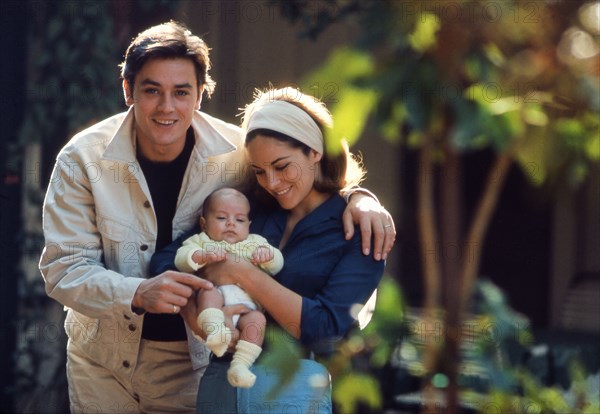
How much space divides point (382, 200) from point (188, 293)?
453 cm

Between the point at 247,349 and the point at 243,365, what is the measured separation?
0.05m

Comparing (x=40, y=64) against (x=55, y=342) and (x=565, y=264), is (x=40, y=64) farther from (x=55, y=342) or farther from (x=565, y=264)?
(x=565, y=264)

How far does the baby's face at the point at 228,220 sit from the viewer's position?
3.06 m

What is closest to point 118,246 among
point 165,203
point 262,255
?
point 165,203

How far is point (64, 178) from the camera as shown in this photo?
3.22 metres

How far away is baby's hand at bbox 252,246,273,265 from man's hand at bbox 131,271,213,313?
142 millimetres

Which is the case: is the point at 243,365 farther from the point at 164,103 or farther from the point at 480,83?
the point at 480,83

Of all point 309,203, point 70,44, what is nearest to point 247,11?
point 70,44

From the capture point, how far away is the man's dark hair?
10.6 feet

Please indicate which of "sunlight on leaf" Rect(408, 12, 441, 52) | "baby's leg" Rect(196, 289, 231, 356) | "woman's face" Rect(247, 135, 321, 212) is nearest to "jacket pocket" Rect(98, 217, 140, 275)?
"baby's leg" Rect(196, 289, 231, 356)

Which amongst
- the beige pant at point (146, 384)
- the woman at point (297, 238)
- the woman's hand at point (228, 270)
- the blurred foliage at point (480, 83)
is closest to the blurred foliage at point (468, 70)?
the blurred foliage at point (480, 83)

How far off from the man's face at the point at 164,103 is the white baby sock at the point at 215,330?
1.90 ft

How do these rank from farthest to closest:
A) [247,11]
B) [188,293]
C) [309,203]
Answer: [247,11] < [309,203] < [188,293]

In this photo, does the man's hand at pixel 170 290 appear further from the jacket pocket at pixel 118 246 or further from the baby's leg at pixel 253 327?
the jacket pocket at pixel 118 246
